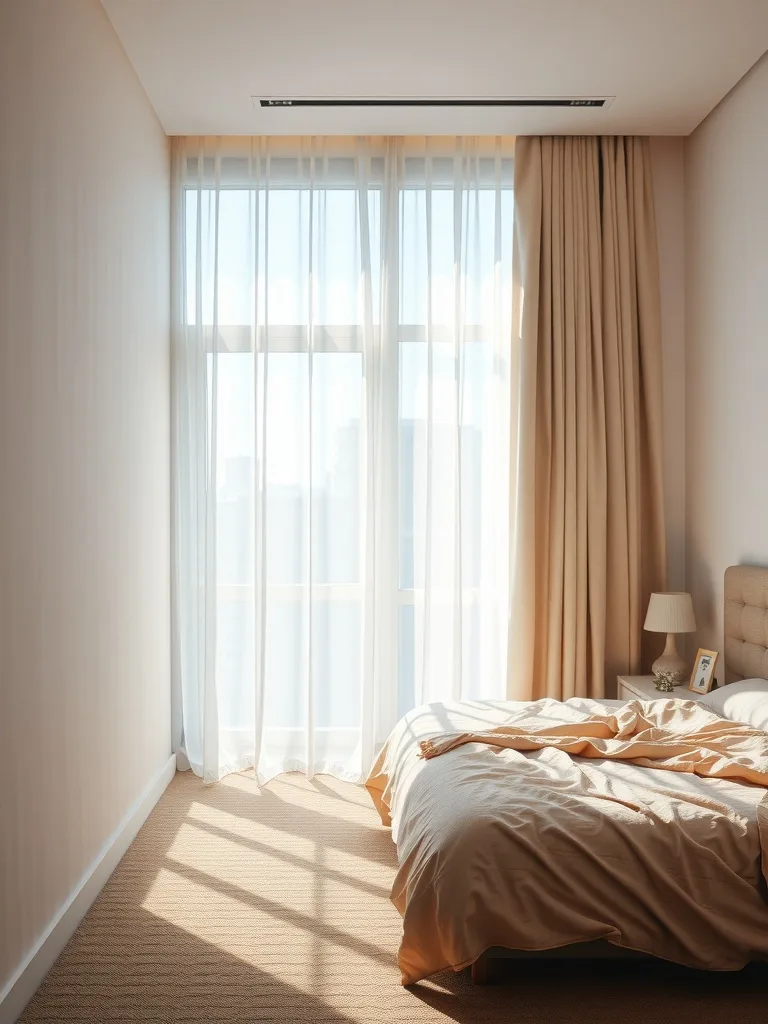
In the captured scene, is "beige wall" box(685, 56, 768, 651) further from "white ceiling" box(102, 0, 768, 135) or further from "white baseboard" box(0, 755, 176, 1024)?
"white baseboard" box(0, 755, 176, 1024)

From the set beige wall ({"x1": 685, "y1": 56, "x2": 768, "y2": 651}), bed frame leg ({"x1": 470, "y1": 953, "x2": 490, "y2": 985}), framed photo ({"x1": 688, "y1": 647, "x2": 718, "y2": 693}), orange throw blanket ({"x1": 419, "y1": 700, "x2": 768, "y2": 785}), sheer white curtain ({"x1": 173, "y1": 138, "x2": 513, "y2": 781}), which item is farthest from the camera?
sheer white curtain ({"x1": 173, "y1": 138, "x2": 513, "y2": 781})

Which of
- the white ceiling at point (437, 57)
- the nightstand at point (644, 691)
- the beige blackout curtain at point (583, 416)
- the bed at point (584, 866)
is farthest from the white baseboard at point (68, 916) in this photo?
the white ceiling at point (437, 57)

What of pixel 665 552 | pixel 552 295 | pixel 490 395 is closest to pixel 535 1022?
pixel 665 552

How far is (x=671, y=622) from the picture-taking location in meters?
3.58

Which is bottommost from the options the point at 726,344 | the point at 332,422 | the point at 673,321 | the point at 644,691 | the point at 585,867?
the point at 585,867

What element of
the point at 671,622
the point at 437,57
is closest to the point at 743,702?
the point at 671,622

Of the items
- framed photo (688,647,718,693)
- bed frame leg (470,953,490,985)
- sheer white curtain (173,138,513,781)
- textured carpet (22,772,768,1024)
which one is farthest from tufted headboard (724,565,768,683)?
bed frame leg (470,953,490,985)

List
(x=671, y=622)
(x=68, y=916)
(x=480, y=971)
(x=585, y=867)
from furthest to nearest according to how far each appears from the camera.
A: (x=671, y=622), (x=68, y=916), (x=480, y=971), (x=585, y=867)

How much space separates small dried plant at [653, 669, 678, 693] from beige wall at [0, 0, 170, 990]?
6.93 feet

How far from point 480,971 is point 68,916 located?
1165mm

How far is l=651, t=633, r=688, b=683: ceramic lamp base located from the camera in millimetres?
3615

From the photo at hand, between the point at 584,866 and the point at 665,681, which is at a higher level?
the point at 665,681

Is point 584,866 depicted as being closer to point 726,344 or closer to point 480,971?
point 480,971

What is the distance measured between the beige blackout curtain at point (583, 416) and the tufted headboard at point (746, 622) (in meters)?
0.56
